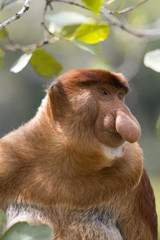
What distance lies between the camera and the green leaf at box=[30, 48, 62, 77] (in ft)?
12.2

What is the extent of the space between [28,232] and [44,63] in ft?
4.75

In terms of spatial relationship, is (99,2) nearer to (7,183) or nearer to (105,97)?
(105,97)

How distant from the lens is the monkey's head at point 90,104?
3.49m

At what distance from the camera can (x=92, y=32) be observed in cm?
329

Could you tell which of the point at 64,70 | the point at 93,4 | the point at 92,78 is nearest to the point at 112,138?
the point at 92,78

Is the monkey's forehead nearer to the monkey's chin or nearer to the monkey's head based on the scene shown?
the monkey's head

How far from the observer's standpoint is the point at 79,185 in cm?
366

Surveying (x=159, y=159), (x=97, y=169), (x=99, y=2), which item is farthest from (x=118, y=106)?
(x=159, y=159)

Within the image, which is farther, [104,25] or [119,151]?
[119,151]

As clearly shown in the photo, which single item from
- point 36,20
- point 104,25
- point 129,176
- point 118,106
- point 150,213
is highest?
point 36,20

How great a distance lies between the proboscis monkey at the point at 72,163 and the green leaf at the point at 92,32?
0.40 metres

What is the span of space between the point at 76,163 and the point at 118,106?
443 mm

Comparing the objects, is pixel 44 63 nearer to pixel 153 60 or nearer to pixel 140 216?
pixel 153 60

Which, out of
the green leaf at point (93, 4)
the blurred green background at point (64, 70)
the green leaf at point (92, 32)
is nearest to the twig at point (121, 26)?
the green leaf at point (92, 32)
